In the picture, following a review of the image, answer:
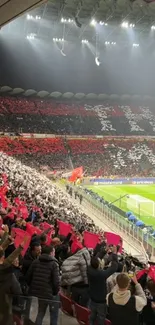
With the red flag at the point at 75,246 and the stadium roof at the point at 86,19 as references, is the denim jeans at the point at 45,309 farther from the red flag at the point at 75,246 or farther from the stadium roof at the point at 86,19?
the stadium roof at the point at 86,19

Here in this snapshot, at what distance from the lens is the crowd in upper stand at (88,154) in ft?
146

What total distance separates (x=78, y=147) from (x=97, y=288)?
44.2 m

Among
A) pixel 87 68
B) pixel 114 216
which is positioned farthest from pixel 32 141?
pixel 114 216

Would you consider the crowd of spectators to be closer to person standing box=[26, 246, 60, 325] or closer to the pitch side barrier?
person standing box=[26, 246, 60, 325]

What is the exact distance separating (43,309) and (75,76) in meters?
56.7

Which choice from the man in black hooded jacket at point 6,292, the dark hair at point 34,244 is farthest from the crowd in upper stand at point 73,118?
the man in black hooded jacket at point 6,292

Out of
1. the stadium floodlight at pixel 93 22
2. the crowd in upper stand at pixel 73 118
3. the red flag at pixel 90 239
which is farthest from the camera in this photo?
the crowd in upper stand at pixel 73 118

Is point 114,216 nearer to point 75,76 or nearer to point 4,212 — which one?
point 4,212

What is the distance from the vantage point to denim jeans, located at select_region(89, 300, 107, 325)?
5434 millimetres

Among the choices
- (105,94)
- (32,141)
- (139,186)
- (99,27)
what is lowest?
(139,186)

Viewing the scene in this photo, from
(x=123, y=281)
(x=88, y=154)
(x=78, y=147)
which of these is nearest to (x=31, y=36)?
(x=78, y=147)

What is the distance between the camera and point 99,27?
158 feet

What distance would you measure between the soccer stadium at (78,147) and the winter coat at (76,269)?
0.06 feet

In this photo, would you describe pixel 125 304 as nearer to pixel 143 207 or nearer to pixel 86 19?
pixel 143 207
